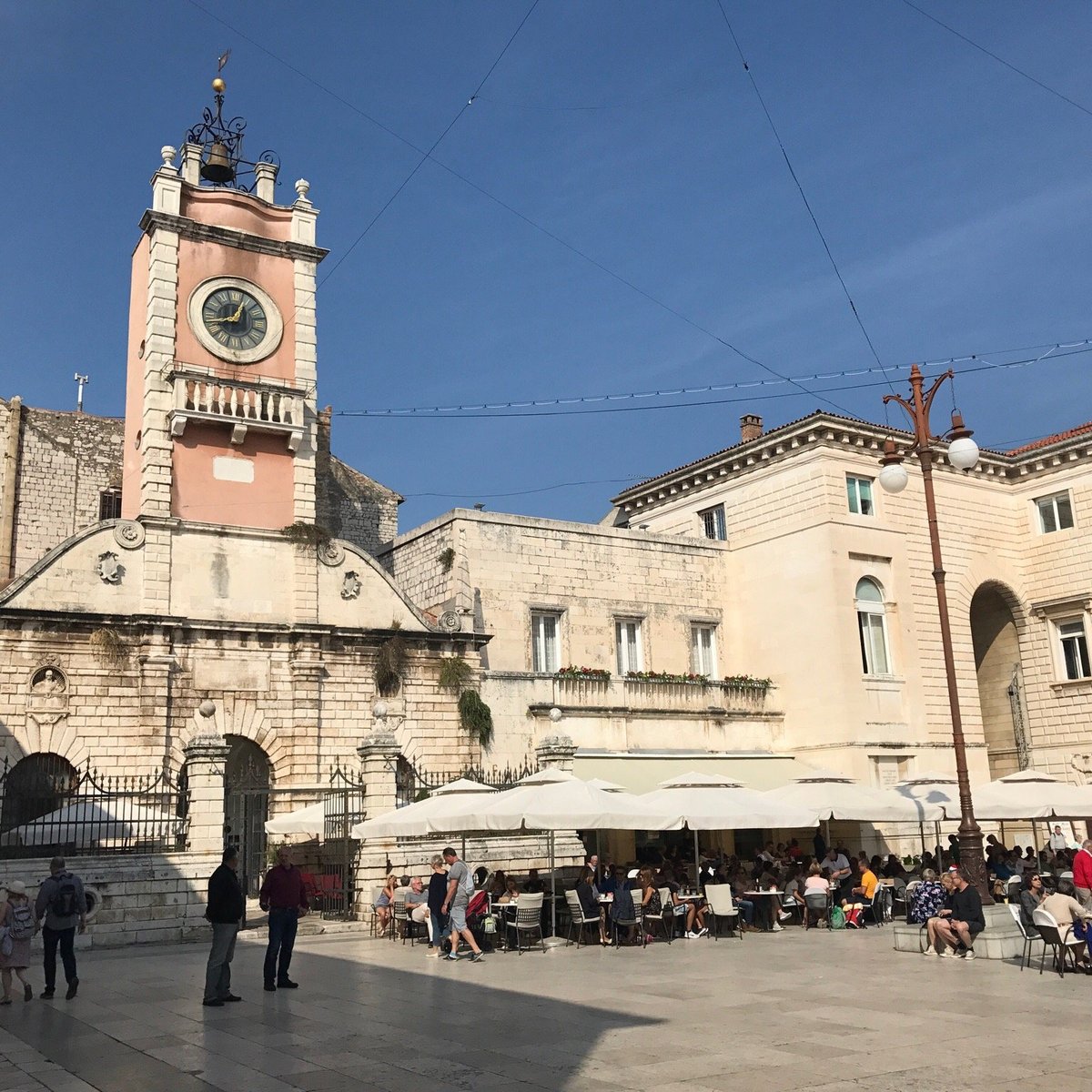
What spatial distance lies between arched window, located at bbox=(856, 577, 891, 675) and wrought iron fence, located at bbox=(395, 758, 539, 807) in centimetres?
961

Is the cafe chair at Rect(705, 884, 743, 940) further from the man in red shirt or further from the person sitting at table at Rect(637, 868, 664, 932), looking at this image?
the man in red shirt

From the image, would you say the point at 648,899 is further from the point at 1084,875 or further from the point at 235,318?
the point at 235,318

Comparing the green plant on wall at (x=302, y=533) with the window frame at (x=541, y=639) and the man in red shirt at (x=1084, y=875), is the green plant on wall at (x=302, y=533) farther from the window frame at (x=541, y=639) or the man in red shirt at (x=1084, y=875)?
the man in red shirt at (x=1084, y=875)

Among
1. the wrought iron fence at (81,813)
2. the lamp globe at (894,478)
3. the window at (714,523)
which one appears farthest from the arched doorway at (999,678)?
the wrought iron fence at (81,813)

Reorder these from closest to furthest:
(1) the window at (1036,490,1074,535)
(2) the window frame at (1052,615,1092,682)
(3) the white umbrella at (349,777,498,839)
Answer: (3) the white umbrella at (349,777,498,839), (2) the window frame at (1052,615,1092,682), (1) the window at (1036,490,1074,535)

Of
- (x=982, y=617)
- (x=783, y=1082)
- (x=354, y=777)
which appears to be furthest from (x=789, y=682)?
(x=783, y=1082)

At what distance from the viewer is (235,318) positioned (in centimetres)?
2686

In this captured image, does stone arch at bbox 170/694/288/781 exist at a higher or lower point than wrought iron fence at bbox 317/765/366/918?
higher

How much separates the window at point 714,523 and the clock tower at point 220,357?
1239 cm

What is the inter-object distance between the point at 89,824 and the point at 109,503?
17046mm

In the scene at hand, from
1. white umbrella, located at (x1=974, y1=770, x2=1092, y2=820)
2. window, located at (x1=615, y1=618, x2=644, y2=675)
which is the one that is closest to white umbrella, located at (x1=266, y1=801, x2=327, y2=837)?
window, located at (x1=615, y1=618, x2=644, y2=675)

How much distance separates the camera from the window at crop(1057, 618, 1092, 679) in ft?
110

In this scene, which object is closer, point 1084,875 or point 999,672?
point 1084,875

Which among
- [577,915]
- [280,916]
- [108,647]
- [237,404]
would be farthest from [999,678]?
[280,916]
